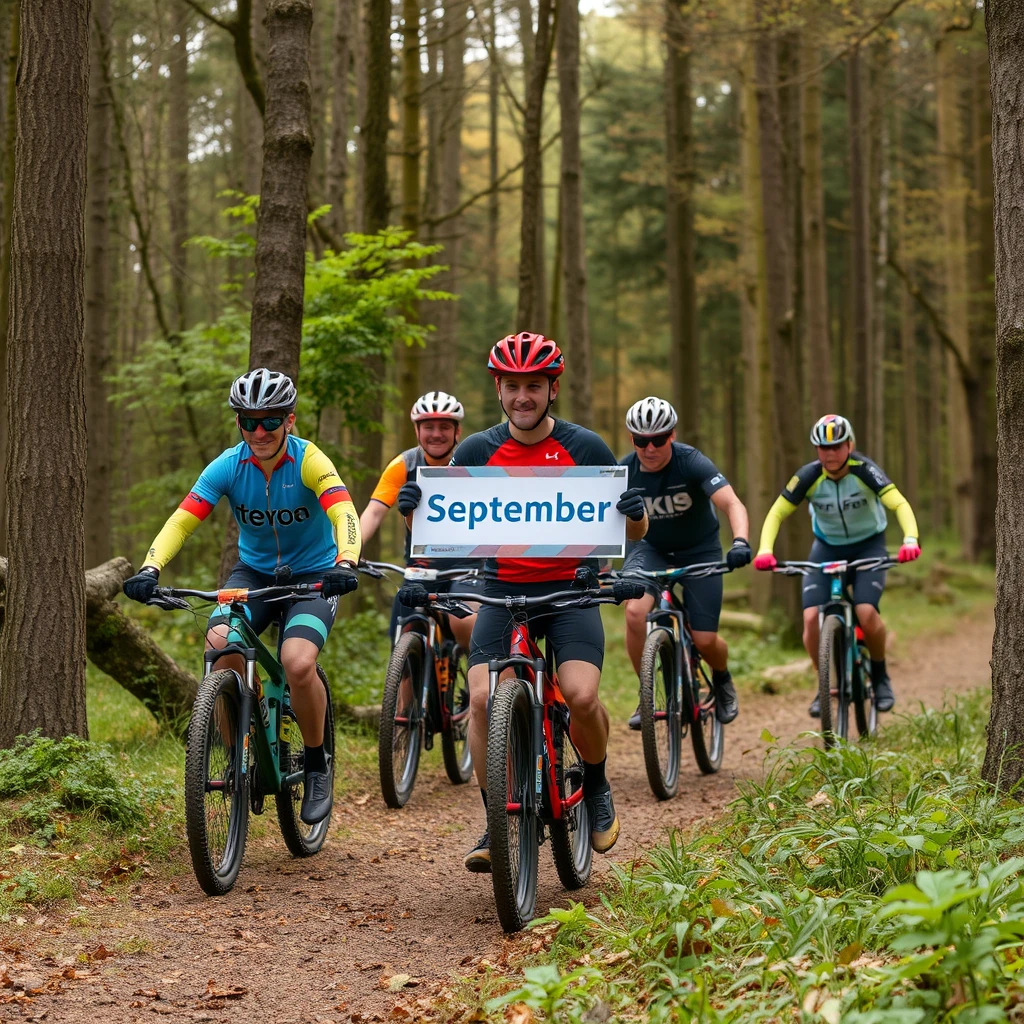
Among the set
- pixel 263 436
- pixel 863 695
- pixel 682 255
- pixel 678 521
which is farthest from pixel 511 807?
pixel 682 255

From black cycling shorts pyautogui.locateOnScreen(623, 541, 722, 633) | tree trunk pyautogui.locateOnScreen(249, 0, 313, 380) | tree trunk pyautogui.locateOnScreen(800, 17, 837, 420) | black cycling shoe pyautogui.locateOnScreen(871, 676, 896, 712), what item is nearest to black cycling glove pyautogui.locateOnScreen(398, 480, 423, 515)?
tree trunk pyautogui.locateOnScreen(249, 0, 313, 380)

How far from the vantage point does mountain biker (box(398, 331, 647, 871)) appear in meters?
5.34

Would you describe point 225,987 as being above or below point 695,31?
below

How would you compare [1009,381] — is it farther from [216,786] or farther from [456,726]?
[456,726]

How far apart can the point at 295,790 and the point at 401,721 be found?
4.34 feet

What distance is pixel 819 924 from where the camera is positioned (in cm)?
393

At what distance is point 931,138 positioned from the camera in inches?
1391

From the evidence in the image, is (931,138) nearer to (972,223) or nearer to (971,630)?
(972,223)

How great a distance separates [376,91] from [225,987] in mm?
11298

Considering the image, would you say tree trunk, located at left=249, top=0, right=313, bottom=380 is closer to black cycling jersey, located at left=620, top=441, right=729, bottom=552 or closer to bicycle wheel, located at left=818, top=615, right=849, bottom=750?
black cycling jersey, located at left=620, top=441, right=729, bottom=552

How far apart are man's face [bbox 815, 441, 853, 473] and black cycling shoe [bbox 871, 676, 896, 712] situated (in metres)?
→ 1.73

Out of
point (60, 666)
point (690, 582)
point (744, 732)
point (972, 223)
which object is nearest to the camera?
point (60, 666)

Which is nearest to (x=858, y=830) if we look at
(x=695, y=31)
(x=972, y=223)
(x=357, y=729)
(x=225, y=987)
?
(x=225, y=987)

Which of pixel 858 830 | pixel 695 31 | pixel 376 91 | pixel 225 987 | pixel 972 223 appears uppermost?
pixel 972 223
